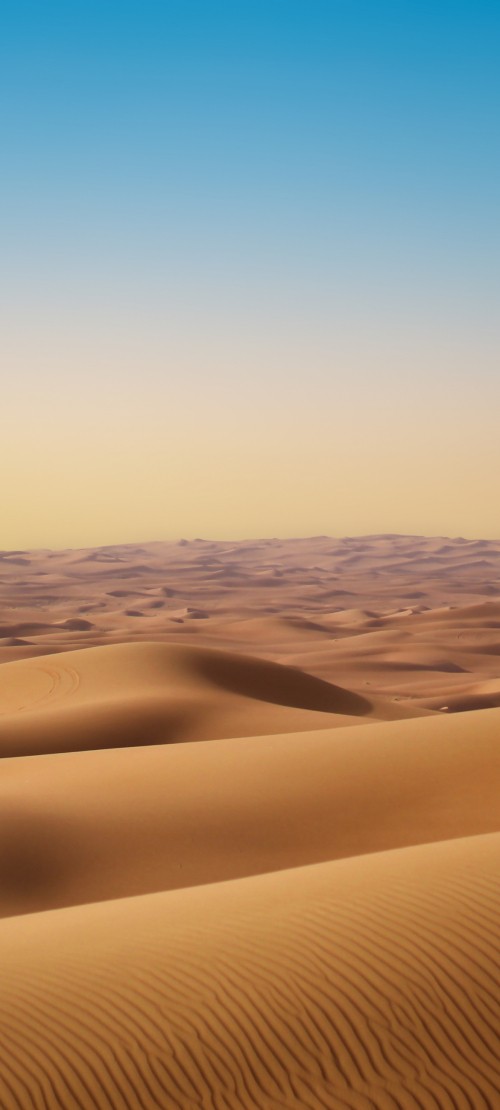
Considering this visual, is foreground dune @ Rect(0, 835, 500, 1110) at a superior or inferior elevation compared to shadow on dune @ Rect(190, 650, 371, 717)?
superior

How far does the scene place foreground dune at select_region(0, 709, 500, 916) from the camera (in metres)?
11.7

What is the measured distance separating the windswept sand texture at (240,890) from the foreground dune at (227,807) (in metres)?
0.04

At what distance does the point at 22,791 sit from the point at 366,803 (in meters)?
4.34

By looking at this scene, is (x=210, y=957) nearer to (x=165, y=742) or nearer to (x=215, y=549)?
(x=165, y=742)

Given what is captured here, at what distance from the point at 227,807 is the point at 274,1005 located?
306 inches

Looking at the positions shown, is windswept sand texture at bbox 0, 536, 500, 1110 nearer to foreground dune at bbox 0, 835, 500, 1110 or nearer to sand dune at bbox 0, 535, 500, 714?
foreground dune at bbox 0, 835, 500, 1110

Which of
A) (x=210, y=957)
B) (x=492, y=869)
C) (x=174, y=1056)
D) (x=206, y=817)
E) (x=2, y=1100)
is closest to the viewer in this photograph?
(x=2, y=1100)

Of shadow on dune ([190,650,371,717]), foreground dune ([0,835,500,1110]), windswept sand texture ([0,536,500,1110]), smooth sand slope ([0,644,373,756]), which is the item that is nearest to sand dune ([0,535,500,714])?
shadow on dune ([190,650,371,717])

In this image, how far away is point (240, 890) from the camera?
26.9 feet

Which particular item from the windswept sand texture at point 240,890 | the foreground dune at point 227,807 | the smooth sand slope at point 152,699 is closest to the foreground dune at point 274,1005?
the windswept sand texture at point 240,890

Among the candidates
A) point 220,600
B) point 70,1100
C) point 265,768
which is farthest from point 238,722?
point 220,600

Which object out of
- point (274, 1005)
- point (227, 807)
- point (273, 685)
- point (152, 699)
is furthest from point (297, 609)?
point (274, 1005)

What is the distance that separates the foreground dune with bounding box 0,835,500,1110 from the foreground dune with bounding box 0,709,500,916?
14.5ft

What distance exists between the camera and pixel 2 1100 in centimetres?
484
